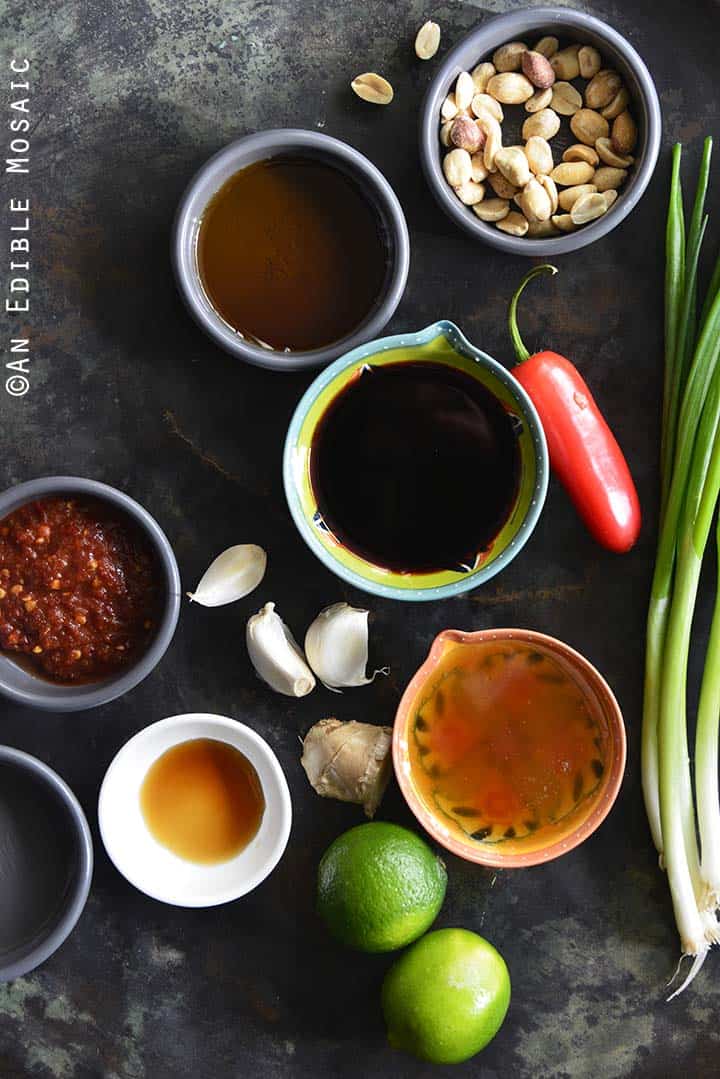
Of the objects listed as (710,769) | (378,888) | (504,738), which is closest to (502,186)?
(504,738)

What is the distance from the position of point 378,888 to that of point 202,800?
370 millimetres

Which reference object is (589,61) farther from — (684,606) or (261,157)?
(684,606)

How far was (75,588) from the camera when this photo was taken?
5.29 feet

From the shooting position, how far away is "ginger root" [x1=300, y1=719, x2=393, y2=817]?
5.58ft

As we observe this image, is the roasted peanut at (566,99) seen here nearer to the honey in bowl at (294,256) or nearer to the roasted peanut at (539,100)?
the roasted peanut at (539,100)

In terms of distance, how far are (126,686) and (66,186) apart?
89cm

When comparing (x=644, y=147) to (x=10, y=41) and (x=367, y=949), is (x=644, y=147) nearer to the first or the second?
(x=10, y=41)

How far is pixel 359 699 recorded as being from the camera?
1.78 meters

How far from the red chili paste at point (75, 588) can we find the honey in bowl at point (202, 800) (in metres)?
0.22

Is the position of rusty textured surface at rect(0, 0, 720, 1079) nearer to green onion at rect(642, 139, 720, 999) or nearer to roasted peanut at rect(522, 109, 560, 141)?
green onion at rect(642, 139, 720, 999)

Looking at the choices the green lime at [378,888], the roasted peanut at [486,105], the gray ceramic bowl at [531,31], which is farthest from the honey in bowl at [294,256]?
the green lime at [378,888]

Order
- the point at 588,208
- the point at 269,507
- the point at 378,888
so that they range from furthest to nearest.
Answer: the point at 269,507 < the point at 588,208 < the point at 378,888

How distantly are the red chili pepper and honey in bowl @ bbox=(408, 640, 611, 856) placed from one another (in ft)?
0.84

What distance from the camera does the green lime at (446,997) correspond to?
5.09ft
